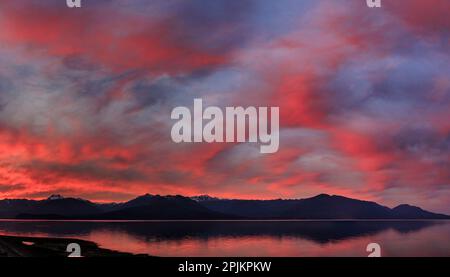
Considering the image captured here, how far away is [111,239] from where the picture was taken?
8631cm

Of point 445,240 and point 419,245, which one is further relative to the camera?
point 445,240
